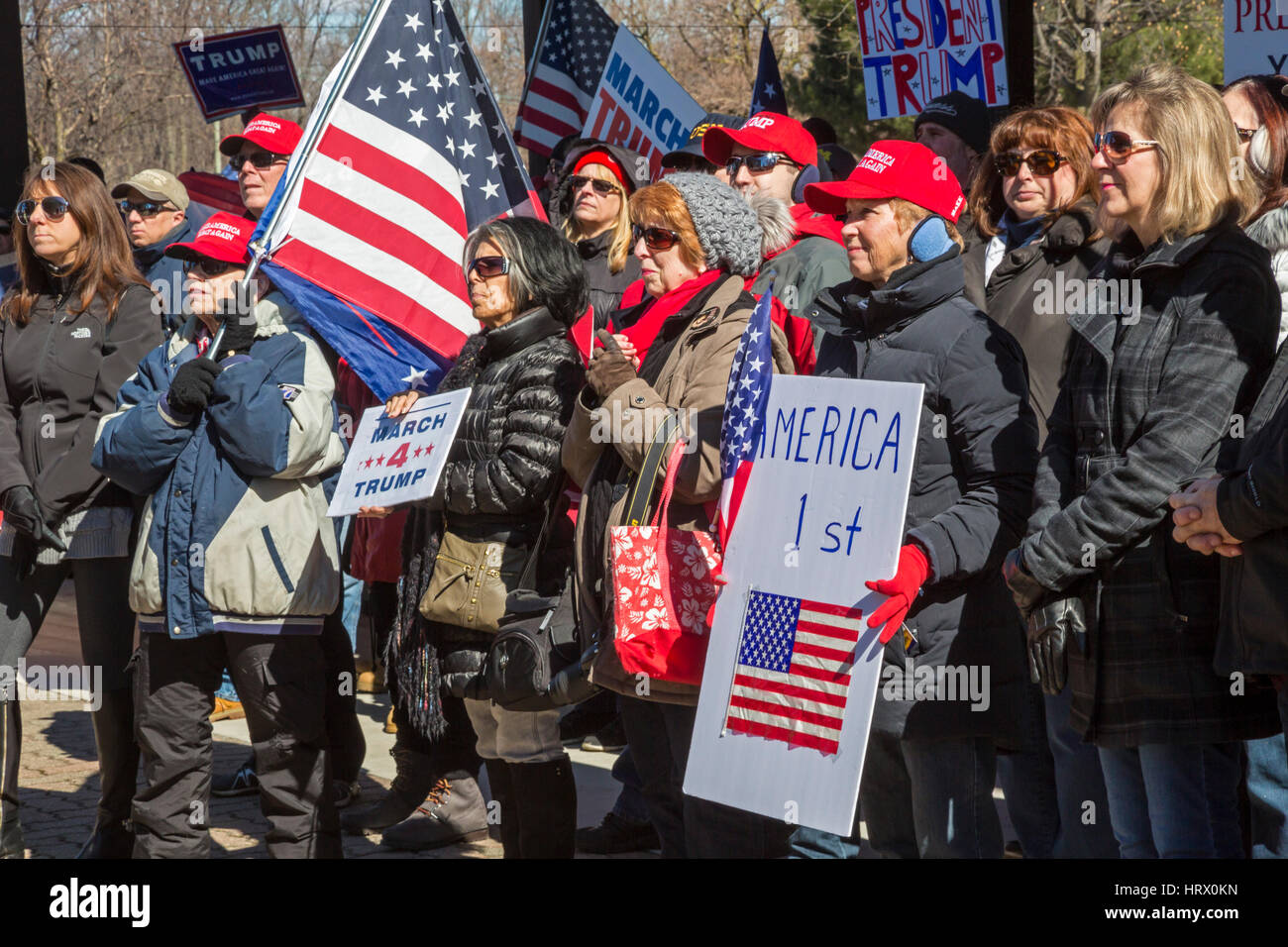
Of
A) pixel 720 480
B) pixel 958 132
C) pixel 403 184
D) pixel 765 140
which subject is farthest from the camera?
pixel 958 132

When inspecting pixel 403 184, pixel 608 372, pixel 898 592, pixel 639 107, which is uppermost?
pixel 639 107

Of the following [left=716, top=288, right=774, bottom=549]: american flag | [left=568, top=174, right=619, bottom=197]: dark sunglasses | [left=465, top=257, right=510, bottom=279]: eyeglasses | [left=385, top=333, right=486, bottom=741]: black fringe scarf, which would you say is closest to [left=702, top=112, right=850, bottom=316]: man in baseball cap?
[left=568, top=174, right=619, bottom=197]: dark sunglasses

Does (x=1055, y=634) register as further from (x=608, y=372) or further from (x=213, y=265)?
(x=213, y=265)

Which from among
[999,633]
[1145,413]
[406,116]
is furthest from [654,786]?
[406,116]

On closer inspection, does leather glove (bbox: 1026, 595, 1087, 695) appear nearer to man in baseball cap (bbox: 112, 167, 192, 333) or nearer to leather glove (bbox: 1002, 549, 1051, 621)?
leather glove (bbox: 1002, 549, 1051, 621)

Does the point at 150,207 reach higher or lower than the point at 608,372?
higher

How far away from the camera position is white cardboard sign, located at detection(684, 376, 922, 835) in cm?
326

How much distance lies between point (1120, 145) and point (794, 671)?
1.40 m

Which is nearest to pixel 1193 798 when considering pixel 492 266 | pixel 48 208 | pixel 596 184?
pixel 492 266

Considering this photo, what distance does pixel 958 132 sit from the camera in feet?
19.2

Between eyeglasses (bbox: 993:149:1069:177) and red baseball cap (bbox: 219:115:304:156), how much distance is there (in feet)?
10.8

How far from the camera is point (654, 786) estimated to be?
13.4 feet

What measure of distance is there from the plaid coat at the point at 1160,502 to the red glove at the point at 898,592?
248mm

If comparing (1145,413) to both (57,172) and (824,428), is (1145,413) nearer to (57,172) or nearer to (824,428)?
(824,428)
